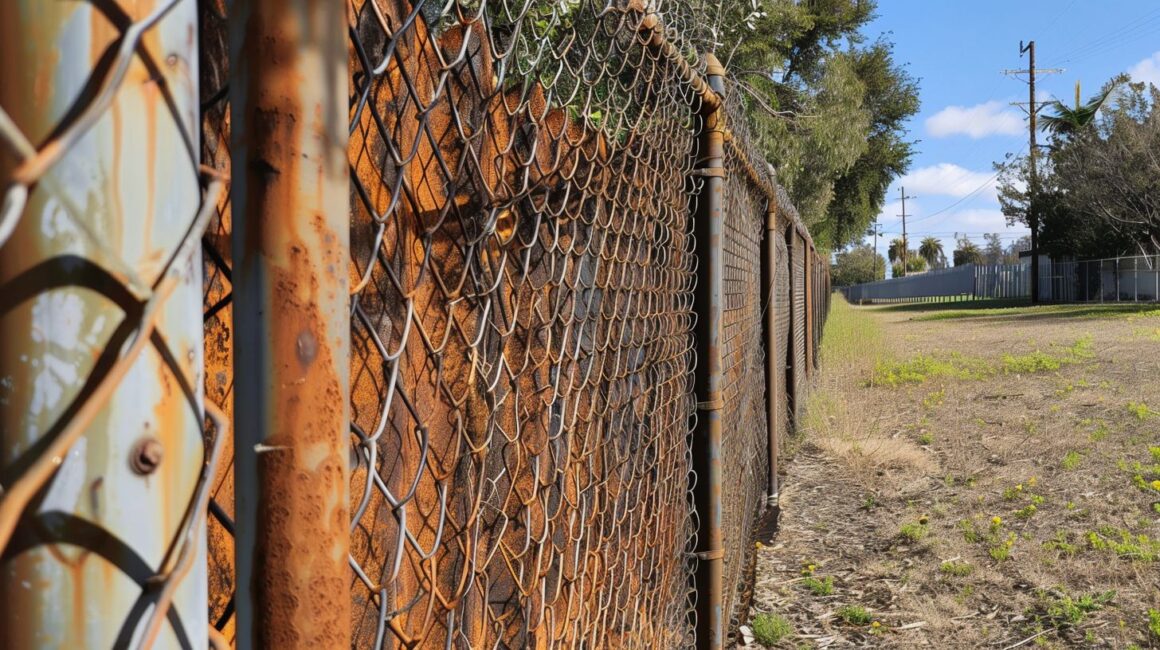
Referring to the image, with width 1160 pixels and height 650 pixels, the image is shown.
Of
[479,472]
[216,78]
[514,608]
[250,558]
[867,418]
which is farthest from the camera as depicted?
[867,418]

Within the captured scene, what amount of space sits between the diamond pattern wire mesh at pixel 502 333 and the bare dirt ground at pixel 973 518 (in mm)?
1959

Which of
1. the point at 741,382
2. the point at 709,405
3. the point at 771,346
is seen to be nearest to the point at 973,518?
the point at 771,346

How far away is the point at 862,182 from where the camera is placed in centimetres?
3097

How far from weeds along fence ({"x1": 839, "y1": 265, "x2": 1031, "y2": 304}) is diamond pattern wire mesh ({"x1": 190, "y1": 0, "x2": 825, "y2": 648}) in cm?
4841

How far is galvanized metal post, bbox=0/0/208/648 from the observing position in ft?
1.79

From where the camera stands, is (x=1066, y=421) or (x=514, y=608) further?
(x=1066, y=421)

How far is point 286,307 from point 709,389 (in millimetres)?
2535

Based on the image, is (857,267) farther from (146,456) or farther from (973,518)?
(146,456)

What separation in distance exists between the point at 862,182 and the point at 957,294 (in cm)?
3085

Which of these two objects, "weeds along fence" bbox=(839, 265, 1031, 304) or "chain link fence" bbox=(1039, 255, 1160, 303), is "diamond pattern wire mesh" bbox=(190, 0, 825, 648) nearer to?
"chain link fence" bbox=(1039, 255, 1160, 303)

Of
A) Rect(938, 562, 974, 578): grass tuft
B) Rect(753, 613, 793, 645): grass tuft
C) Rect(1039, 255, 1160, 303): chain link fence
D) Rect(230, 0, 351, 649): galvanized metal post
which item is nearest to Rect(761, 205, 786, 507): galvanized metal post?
Rect(938, 562, 974, 578): grass tuft

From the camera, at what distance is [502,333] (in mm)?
1522

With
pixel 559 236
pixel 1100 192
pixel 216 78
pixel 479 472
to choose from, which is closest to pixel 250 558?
pixel 216 78

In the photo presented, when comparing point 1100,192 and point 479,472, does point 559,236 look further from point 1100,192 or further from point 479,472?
point 1100,192
